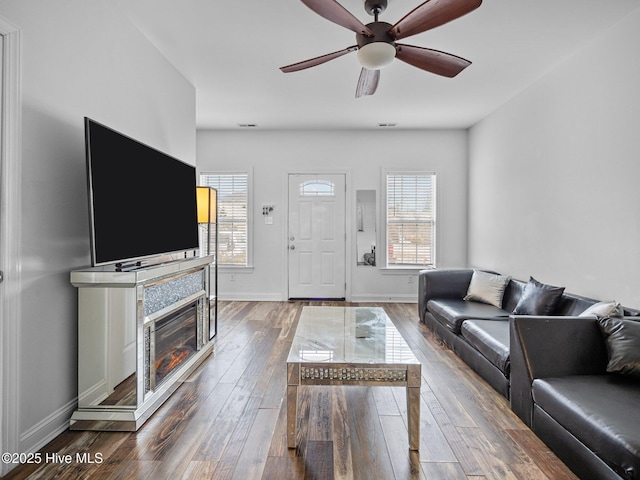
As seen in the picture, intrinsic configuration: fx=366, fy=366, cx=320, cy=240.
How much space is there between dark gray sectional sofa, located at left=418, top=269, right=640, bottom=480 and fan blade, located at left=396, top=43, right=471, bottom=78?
1.77 m

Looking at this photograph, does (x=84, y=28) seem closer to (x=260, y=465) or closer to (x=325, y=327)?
(x=325, y=327)

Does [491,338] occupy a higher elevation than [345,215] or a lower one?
lower

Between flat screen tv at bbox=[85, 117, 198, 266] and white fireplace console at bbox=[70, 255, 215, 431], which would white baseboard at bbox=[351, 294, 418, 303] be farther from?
white fireplace console at bbox=[70, 255, 215, 431]

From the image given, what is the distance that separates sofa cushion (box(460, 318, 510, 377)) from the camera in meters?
2.53

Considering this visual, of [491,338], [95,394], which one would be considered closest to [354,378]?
[491,338]

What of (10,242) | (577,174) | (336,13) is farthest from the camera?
(577,174)

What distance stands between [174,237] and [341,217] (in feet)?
10.6

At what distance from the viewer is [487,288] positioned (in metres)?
4.04

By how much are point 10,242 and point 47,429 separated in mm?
1057

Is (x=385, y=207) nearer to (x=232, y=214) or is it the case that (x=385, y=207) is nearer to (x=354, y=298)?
(x=354, y=298)

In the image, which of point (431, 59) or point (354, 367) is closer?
point (354, 367)

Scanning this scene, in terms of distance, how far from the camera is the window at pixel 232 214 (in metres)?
5.93

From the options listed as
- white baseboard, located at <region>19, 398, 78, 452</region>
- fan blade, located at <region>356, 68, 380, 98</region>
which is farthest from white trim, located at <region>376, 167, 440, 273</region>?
white baseboard, located at <region>19, 398, 78, 452</region>

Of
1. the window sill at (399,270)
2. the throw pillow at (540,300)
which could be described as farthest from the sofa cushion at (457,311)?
the window sill at (399,270)
